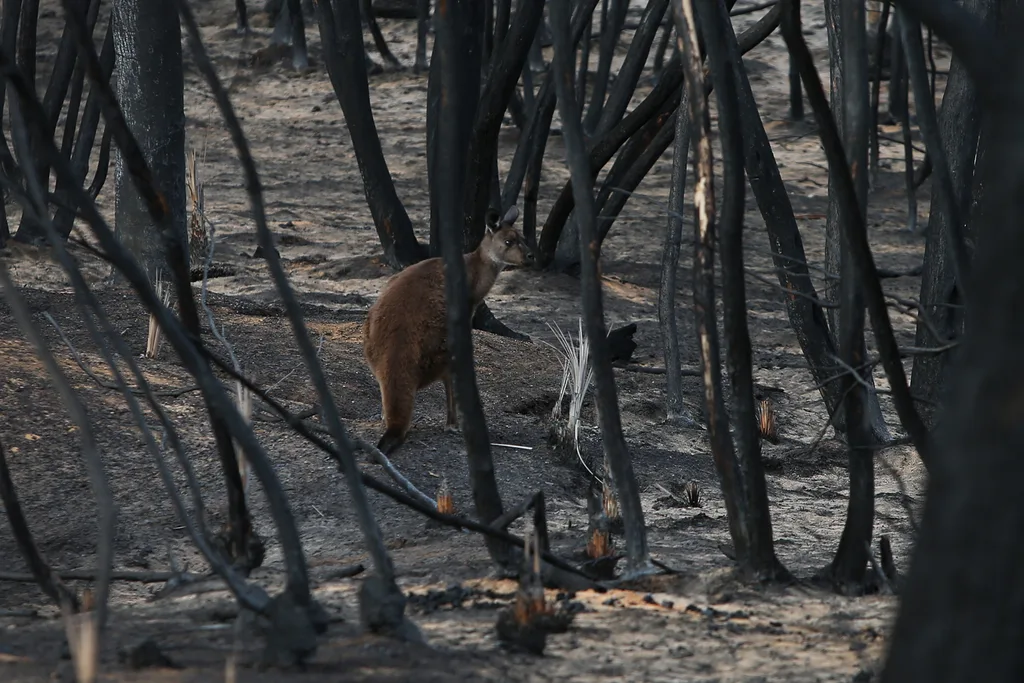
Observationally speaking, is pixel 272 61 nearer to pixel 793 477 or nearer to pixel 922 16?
pixel 793 477

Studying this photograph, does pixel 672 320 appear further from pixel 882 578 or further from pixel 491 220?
pixel 882 578

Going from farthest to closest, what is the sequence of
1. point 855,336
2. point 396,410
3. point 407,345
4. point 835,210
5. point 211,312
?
1. point 211,312
2. point 835,210
3. point 407,345
4. point 396,410
5. point 855,336

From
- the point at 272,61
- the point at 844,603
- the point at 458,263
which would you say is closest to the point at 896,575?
the point at 844,603

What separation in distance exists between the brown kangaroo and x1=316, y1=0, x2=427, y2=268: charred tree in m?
2.45

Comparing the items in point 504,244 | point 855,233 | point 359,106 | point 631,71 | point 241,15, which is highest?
point 241,15

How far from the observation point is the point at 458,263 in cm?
368

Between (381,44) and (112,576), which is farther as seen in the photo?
(381,44)

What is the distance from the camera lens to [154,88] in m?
7.64

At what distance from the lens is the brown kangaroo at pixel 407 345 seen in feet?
19.6

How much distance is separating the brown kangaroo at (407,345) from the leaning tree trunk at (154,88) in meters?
1.95

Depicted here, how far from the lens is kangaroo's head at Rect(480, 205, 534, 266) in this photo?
25.3 feet

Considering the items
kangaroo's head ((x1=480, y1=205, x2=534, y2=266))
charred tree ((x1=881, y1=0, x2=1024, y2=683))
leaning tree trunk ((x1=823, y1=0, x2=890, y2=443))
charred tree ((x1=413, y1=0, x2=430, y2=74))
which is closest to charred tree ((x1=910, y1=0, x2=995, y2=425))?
leaning tree trunk ((x1=823, y1=0, x2=890, y2=443))

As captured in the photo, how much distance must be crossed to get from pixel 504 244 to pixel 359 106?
5.70ft

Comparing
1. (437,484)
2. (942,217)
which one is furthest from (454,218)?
(942,217)
